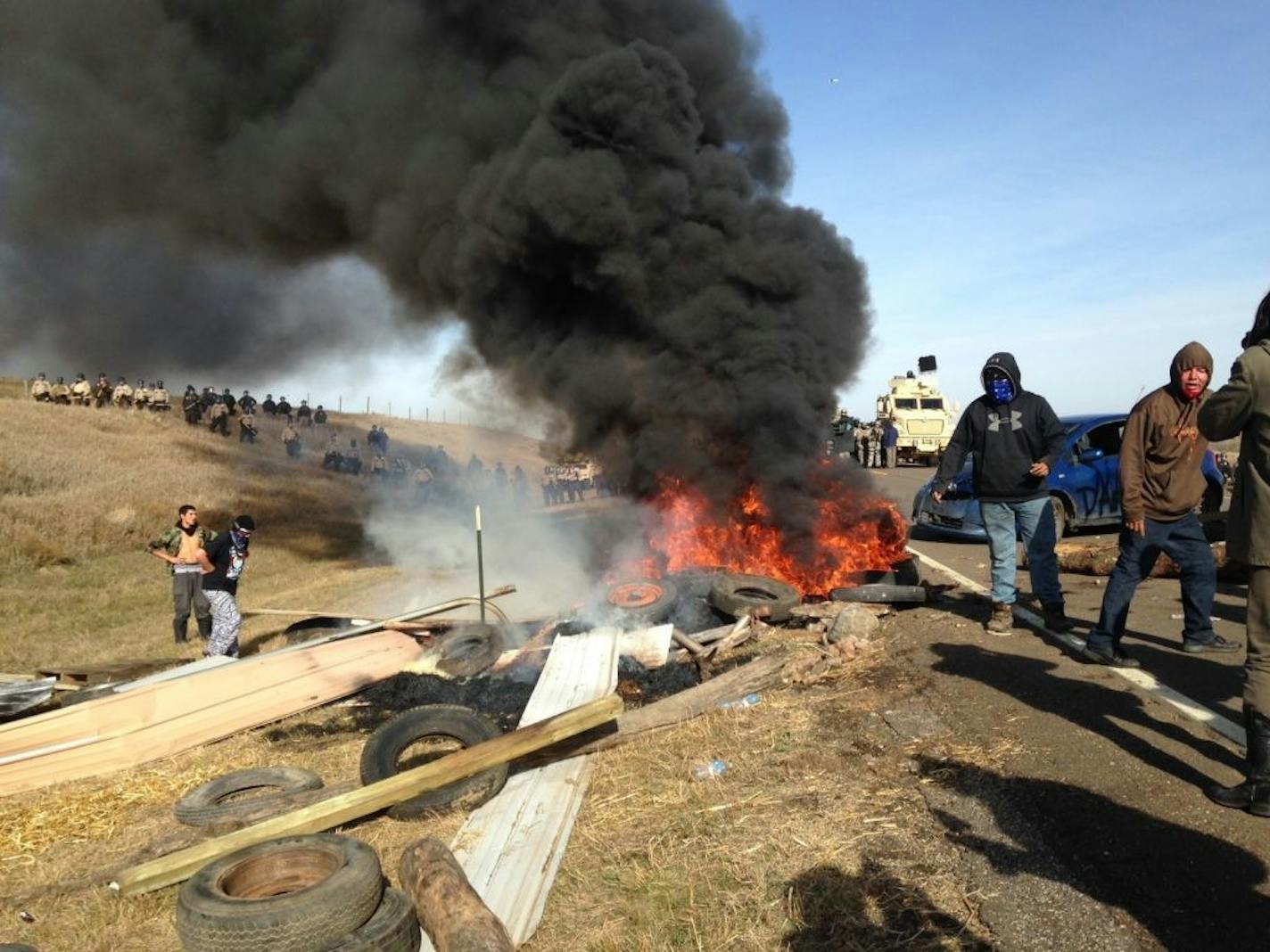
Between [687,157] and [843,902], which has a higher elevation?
[687,157]

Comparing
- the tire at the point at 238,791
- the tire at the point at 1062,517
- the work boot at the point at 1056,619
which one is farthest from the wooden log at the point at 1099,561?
the tire at the point at 238,791

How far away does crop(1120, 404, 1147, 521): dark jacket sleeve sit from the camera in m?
5.35

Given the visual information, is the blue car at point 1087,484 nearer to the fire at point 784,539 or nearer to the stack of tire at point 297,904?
the fire at point 784,539

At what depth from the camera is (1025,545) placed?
6625 millimetres

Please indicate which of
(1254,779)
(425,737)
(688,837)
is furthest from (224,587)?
(1254,779)

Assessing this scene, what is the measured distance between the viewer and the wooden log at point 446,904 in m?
2.95

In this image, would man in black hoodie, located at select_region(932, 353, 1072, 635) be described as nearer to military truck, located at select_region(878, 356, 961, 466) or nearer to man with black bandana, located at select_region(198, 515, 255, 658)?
man with black bandana, located at select_region(198, 515, 255, 658)

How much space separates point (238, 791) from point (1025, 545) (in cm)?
589

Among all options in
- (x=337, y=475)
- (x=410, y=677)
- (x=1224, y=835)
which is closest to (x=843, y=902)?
(x=1224, y=835)

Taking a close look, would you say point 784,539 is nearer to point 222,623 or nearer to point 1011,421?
point 1011,421

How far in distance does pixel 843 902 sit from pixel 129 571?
1554 centimetres

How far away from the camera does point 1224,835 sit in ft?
10.9

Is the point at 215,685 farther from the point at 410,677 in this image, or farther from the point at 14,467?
the point at 14,467

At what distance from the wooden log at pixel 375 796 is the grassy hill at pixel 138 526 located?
662cm
